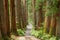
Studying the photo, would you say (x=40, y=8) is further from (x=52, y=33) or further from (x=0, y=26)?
(x=0, y=26)

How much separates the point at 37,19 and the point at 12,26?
262 inches

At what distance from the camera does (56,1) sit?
10.8m

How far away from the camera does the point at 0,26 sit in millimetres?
10969

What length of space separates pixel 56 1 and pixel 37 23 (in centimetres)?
1222

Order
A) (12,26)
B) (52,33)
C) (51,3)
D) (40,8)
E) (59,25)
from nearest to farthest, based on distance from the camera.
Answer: (59,25), (51,3), (52,33), (12,26), (40,8)

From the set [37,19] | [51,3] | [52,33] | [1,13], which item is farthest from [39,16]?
[1,13]

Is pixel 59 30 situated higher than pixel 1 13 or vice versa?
pixel 1 13

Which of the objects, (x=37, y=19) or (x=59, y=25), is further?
(x=37, y=19)

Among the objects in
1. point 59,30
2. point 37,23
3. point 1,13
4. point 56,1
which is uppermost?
point 56,1

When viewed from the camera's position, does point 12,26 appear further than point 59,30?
Yes

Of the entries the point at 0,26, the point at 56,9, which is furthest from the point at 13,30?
the point at 56,9

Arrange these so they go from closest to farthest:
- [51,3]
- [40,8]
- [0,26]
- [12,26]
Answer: [0,26]
[51,3]
[12,26]
[40,8]

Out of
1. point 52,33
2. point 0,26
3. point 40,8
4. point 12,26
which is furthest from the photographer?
point 40,8

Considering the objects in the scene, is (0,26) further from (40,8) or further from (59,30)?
(40,8)
